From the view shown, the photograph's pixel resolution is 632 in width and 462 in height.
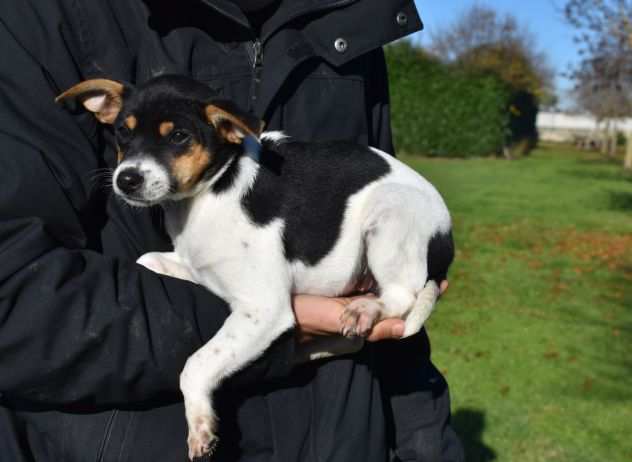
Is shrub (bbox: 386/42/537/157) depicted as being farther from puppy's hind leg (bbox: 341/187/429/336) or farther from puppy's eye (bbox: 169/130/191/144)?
puppy's eye (bbox: 169/130/191/144)

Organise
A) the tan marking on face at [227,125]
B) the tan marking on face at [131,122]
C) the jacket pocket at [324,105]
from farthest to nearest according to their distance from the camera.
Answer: the jacket pocket at [324,105]
the tan marking on face at [131,122]
the tan marking on face at [227,125]

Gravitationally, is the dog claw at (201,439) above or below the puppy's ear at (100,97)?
below

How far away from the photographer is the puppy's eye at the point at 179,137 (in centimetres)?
250

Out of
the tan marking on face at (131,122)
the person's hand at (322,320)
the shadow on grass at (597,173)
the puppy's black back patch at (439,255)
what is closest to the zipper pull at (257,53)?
the tan marking on face at (131,122)

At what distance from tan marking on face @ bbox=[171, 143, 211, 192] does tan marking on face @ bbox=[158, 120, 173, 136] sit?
10cm

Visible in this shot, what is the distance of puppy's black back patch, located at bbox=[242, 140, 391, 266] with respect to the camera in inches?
102

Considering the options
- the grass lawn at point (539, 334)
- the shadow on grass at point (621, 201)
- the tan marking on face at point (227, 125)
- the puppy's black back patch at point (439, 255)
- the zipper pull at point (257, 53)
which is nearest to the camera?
the tan marking on face at point (227, 125)

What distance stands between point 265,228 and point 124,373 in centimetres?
70

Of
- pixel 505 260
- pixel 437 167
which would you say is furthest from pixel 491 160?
pixel 505 260

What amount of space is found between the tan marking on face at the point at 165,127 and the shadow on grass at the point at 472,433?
16.0ft

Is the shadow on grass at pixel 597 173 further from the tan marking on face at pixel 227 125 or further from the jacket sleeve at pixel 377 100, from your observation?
the tan marking on face at pixel 227 125

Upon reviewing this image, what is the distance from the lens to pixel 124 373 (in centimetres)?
216

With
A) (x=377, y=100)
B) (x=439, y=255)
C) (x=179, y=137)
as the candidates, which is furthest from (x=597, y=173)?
(x=179, y=137)

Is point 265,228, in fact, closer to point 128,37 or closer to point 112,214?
point 112,214
